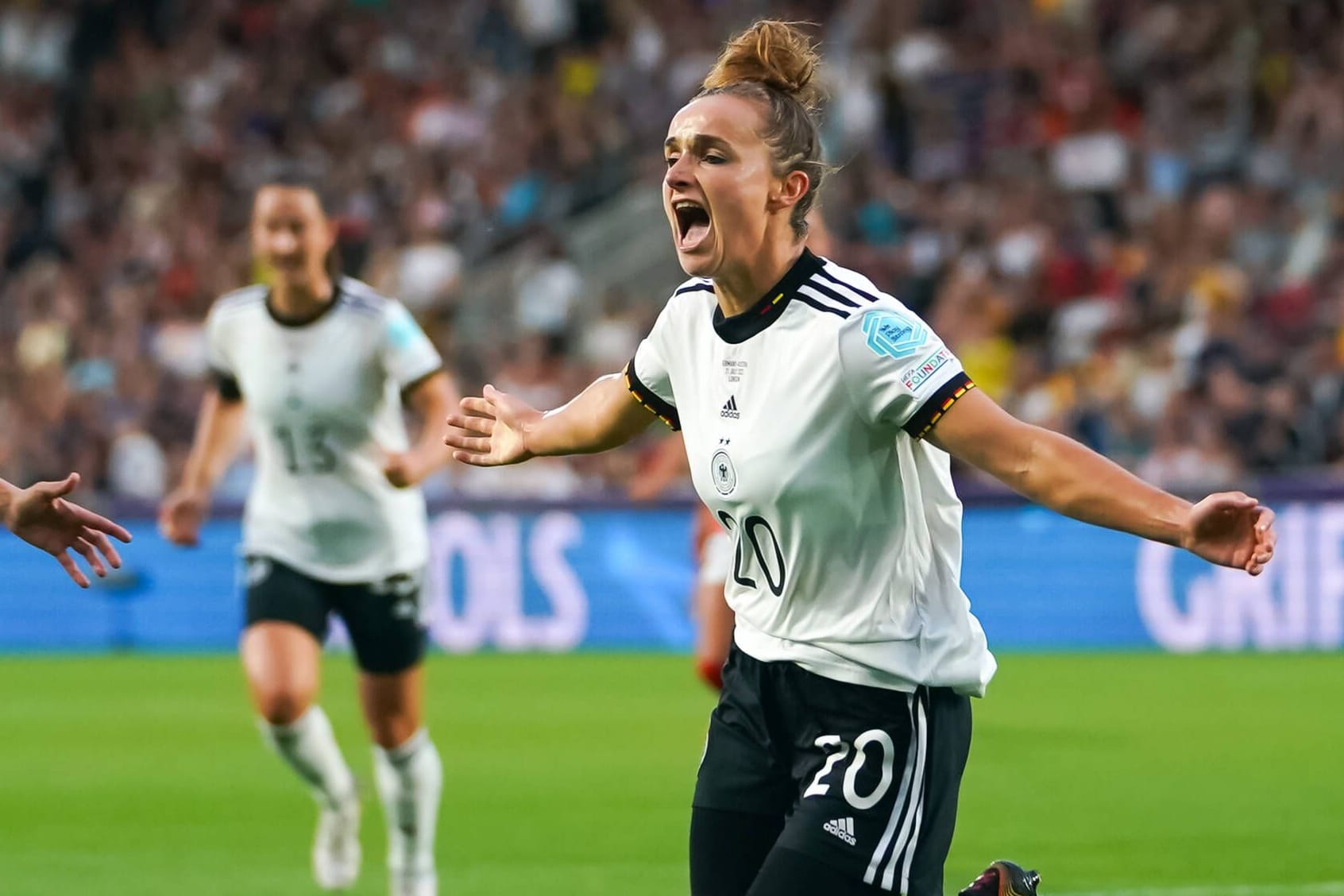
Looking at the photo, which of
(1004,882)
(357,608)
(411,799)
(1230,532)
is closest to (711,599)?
(357,608)

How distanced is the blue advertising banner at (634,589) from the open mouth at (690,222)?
472 inches

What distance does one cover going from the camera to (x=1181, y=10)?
21.2 meters

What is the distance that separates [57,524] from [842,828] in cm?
219

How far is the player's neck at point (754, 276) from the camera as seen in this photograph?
4359 millimetres

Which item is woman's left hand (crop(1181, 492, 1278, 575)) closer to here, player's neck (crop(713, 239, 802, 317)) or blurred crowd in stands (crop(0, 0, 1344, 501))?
player's neck (crop(713, 239, 802, 317))

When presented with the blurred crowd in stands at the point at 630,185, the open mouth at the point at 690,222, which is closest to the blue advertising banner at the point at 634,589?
the blurred crowd in stands at the point at 630,185

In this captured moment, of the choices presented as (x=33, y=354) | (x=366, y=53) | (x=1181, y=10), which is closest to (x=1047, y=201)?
(x=1181, y=10)

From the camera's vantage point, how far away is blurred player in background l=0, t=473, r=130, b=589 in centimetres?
516

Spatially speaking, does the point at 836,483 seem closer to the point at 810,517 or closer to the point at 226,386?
the point at 810,517

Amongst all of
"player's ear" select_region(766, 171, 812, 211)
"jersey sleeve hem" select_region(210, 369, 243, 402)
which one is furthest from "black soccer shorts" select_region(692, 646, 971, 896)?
"jersey sleeve hem" select_region(210, 369, 243, 402)

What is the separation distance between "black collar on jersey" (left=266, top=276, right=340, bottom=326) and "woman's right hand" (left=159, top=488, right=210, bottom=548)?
74 cm

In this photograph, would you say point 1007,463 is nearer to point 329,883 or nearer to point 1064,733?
point 329,883

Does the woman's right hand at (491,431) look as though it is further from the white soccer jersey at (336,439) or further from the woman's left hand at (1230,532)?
the white soccer jersey at (336,439)

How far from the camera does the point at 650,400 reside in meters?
4.77
